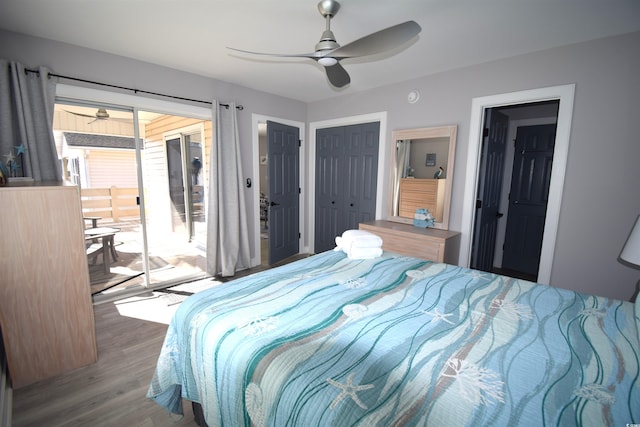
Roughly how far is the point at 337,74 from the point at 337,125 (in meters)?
2.00

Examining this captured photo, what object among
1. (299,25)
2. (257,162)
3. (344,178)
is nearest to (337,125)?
(344,178)

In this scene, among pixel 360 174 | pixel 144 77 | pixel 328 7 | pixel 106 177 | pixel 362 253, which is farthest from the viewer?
pixel 106 177

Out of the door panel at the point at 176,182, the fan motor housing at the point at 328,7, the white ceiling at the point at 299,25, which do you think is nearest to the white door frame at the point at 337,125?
the white ceiling at the point at 299,25

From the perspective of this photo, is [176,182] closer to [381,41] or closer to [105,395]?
[105,395]

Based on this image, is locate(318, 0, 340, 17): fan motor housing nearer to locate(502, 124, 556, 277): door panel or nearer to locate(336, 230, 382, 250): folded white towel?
locate(336, 230, 382, 250): folded white towel

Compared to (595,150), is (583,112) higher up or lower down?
higher up

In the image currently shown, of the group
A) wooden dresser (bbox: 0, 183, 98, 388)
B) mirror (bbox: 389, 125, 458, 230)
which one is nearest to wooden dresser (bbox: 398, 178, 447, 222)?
mirror (bbox: 389, 125, 458, 230)

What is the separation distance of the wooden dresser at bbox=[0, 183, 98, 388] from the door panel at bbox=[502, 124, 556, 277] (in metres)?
4.83

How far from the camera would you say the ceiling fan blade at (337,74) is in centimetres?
207

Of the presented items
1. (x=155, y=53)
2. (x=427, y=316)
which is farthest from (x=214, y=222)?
(x=427, y=316)

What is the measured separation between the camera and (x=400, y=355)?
3.20ft

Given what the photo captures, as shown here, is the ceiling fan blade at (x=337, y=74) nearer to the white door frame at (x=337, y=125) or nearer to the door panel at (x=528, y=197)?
the white door frame at (x=337, y=125)

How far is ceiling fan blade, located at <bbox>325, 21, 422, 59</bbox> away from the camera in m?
1.52

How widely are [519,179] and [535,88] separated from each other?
1.69 meters
